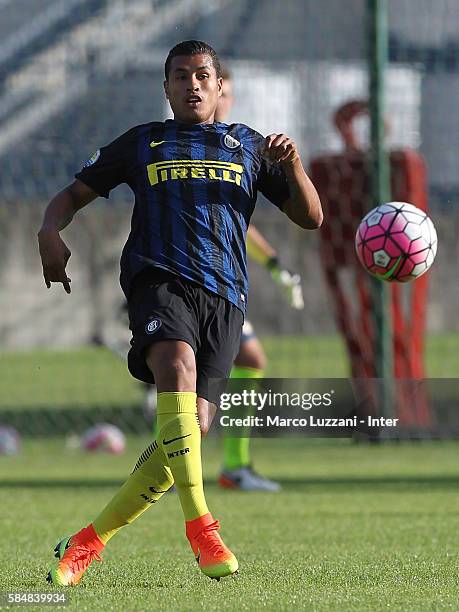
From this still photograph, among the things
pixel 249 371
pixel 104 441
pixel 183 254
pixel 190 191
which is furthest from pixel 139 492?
pixel 104 441

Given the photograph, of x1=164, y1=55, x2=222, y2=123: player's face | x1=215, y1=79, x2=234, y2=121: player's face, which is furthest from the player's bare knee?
x1=215, y1=79, x2=234, y2=121: player's face

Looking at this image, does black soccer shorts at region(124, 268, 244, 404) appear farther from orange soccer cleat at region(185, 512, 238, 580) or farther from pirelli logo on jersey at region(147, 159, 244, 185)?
orange soccer cleat at region(185, 512, 238, 580)

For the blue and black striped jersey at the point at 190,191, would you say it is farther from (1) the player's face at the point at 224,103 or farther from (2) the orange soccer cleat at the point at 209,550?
(1) the player's face at the point at 224,103

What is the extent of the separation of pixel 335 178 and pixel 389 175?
0.46 m

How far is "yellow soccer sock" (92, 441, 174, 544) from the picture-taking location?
14.7 ft

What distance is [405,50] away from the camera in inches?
489

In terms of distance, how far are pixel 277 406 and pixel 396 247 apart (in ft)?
6.36

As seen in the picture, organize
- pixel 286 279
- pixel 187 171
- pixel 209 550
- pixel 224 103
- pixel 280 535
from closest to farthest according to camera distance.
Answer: pixel 209 550, pixel 187 171, pixel 280 535, pixel 224 103, pixel 286 279

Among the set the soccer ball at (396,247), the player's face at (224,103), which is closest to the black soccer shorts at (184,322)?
the soccer ball at (396,247)

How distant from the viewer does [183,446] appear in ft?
14.2

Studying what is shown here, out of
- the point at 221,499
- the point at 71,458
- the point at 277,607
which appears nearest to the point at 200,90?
the point at 277,607

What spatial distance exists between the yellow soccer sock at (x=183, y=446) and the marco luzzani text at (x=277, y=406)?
66.0 inches

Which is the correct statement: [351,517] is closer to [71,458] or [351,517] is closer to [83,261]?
[71,458]

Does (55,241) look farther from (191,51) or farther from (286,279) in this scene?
(286,279)
